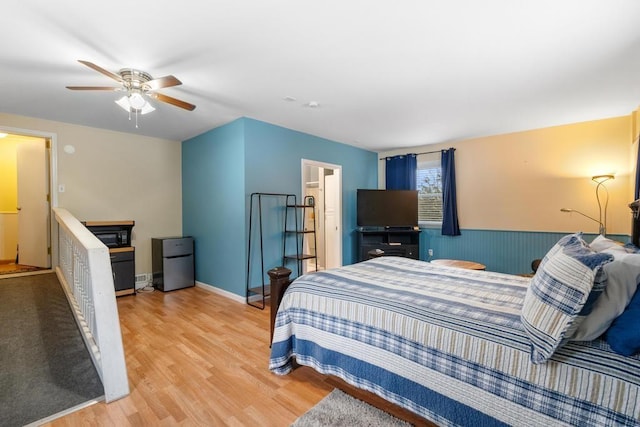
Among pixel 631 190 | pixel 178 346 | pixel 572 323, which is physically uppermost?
pixel 631 190

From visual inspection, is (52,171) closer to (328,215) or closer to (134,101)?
(134,101)

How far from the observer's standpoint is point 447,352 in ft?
4.43

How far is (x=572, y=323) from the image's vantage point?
107 cm

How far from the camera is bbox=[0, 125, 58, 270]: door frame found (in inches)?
143

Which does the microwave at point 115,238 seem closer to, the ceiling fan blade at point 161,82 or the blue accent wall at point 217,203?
the blue accent wall at point 217,203

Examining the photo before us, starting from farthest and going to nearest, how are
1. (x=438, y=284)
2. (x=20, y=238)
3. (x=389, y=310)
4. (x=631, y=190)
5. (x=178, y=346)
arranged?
(x=20, y=238)
(x=631, y=190)
(x=178, y=346)
(x=438, y=284)
(x=389, y=310)

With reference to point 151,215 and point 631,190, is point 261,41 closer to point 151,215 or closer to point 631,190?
point 151,215

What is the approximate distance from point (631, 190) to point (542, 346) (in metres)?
3.86

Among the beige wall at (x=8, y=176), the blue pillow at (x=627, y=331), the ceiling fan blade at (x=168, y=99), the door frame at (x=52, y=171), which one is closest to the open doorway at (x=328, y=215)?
the ceiling fan blade at (x=168, y=99)

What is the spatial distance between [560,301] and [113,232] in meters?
4.85

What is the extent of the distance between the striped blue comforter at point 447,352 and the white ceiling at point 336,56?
170 cm

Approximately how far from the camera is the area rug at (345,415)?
1596 millimetres

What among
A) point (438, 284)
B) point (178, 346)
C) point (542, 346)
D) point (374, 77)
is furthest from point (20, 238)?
point (542, 346)

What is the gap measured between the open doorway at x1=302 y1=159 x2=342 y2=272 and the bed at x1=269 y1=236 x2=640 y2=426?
121 inches
